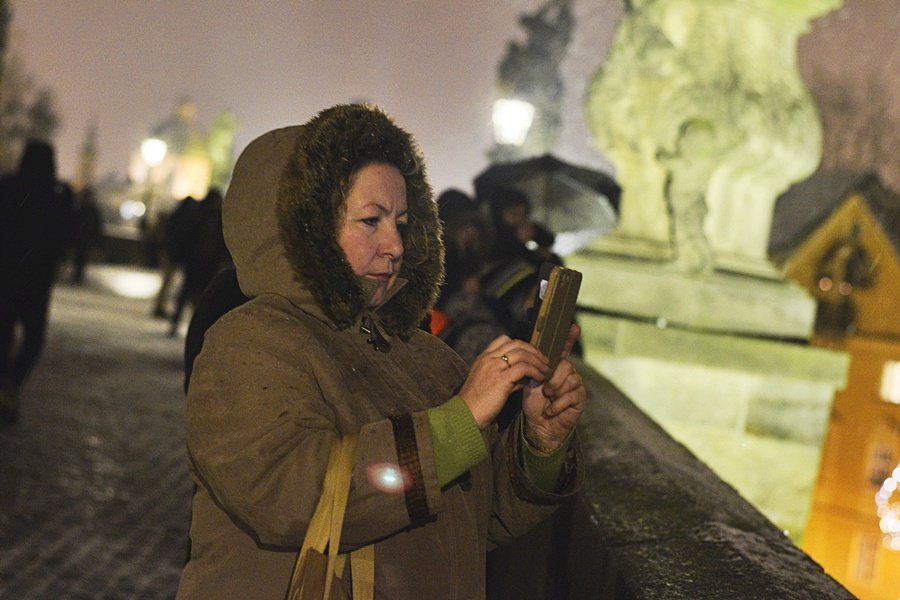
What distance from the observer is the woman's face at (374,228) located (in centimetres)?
234

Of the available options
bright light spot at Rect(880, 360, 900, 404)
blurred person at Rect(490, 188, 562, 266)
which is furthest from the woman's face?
bright light spot at Rect(880, 360, 900, 404)

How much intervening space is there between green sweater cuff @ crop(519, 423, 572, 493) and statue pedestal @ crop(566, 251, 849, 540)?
5.05 m

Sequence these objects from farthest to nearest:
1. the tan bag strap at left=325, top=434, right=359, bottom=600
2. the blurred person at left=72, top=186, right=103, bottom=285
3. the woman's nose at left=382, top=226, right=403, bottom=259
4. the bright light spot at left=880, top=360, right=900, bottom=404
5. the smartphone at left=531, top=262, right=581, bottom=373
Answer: the bright light spot at left=880, top=360, right=900, bottom=404
the blurred person at left=72, top=186, right=103, bottom=285
the woman's nose at left=382, top=226, right=403, bottom=259
the smartphone at left=531, top=262, right=581, bottom=373
the tan bag strap at left=325, top=434, right=359, bottom=600

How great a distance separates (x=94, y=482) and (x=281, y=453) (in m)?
5.16

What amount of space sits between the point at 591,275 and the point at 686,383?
95 centimetres

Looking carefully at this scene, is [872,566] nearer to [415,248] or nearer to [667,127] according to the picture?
[667,127]

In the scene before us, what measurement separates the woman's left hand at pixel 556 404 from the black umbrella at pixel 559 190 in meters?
7.14

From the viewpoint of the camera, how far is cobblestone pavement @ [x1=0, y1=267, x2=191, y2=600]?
5.18 meters

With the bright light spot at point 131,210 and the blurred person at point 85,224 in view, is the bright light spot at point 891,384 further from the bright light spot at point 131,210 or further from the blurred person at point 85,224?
the bright light spot at point 131,210

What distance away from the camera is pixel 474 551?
92.0 inches

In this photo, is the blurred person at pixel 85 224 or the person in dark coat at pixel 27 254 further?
the blurred person at pixel 85 224

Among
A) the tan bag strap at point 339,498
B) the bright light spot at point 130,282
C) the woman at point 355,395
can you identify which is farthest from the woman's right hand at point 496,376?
the bright light spot at point 130,282

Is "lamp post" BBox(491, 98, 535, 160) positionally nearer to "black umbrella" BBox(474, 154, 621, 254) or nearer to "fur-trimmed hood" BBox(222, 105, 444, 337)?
"black umbrella" BBox(474, 154, 621, 254)

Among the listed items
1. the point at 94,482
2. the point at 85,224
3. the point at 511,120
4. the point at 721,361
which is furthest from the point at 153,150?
the point at 721,361
